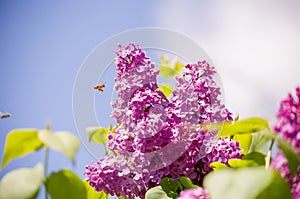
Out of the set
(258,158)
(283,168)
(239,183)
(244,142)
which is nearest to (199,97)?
(244,142)

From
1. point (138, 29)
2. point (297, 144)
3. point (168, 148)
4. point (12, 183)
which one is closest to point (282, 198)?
point (297, 144)

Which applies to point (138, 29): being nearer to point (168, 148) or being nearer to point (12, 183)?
point (168, 148)

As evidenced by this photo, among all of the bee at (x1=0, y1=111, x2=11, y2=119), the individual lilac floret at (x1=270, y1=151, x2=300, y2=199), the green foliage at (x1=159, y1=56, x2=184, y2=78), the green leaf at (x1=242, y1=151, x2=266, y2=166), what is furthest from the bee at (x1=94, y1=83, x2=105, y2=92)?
the individual lilac floret at (x1=270, y1=151, x2=300, y2=199)

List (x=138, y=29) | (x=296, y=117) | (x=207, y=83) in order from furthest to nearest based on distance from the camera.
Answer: (x=138, y=29)
(x=207, y=83)
(x=296, y=117)

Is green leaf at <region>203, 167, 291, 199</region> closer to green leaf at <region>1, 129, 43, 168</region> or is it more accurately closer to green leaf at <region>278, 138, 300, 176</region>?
green leaf at <region>278, 138, 300, 176</region>

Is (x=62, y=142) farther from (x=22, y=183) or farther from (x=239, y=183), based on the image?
(x=239, y=183)

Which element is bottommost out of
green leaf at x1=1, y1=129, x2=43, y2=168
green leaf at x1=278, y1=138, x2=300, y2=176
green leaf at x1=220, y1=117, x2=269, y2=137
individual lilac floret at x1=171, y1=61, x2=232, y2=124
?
green leaf at x1=278, y1=138, x2=300, y2=176
